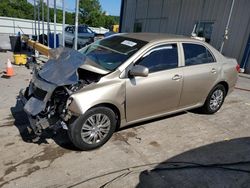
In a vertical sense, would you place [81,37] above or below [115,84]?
below

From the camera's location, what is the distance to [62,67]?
380cm

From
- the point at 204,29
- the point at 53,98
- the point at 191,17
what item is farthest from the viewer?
the point at 191,17

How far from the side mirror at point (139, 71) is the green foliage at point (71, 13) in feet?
152

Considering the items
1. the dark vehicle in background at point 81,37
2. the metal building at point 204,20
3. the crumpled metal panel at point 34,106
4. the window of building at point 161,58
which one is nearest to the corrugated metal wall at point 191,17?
the metal building at point 204,20

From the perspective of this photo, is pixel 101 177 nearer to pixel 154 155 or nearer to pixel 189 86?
pixel 154 155

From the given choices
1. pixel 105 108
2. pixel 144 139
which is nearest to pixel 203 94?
pixel 144 139

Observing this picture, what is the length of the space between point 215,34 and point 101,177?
1222 cm

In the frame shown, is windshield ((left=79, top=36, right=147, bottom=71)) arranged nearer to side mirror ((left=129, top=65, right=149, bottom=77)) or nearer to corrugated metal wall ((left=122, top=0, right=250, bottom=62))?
side mirror ((left=129, top=65, right=149, bottom=77))

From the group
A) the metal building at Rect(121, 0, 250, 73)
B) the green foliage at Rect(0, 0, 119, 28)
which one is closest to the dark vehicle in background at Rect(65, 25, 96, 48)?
the metal building at Rect(121, 0, 250, 73)

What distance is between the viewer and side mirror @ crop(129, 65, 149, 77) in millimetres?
3644

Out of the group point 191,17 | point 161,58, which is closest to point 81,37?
point 191,17

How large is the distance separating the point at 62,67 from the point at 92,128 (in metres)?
1.09

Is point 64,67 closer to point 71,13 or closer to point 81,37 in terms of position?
point 81,37

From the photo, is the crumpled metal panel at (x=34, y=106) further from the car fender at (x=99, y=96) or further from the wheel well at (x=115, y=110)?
the wheel well at (x=115, y=110)
